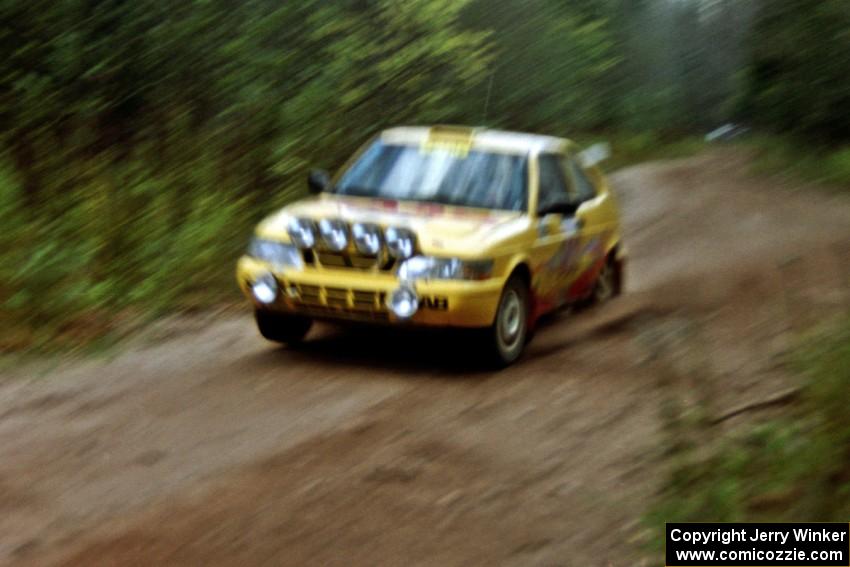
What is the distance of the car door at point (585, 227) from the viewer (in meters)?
11.8

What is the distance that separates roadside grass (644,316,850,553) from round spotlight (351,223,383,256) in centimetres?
307

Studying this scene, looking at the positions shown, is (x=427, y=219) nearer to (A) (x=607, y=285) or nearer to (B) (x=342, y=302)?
(B) (x=342, y=302)

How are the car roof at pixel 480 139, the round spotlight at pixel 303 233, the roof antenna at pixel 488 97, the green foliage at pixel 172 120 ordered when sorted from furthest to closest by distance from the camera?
the roof antenna at pixel 488 97
the green foliage at pixel 172 120
the car roof at pixel 480 139
the round spotlight at pixel 303 233

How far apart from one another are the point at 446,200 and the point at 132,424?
3.12 m

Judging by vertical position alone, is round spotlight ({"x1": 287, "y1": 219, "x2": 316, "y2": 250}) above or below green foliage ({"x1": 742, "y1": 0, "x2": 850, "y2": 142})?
above

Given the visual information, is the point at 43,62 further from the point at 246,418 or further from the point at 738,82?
the point at 738,82

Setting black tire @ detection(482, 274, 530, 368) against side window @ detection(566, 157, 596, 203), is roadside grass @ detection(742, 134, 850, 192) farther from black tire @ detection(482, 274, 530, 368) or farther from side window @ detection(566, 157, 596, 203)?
black tire @ detection(482, 274, 530, 368)

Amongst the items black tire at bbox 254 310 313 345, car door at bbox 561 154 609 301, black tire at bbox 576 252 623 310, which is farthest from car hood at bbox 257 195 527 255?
black tire at bbox 576 252 623 310

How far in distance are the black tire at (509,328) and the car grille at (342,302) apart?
0.78m

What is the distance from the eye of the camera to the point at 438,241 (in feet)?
32.8

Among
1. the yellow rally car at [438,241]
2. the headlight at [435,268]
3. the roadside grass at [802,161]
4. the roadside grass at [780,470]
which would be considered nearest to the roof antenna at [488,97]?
the roadside grass at [802,161]

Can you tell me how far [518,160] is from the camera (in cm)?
1128

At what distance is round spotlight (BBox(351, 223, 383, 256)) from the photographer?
9867mm

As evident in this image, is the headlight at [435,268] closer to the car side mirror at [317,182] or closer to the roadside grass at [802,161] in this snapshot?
the car side mirror at [317,182]
